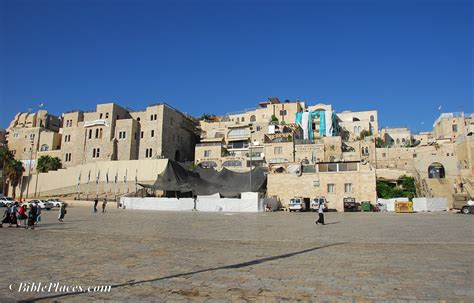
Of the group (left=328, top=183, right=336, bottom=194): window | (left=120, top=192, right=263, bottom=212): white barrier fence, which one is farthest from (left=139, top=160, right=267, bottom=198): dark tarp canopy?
(left=328, top=183, right=336, bottom=194): window

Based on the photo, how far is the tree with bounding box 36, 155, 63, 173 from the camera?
6988 centimetres

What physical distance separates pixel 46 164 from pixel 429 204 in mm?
68336

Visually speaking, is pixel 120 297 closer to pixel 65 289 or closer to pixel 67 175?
pixel 65 289

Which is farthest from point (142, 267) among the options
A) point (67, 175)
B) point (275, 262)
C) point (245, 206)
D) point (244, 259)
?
point (67, 175)

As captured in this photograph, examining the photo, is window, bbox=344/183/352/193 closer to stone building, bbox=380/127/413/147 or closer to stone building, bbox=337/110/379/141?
stone building, bbox=337/110/379/141

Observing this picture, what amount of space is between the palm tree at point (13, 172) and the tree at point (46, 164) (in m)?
3.15

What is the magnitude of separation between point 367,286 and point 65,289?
17.5 ft

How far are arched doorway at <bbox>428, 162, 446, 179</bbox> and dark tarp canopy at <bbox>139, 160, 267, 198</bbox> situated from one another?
25.3m

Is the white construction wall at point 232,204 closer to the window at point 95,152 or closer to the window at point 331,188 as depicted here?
the window at point 331,188

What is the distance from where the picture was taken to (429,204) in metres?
36.4

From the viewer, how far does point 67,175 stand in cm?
6219

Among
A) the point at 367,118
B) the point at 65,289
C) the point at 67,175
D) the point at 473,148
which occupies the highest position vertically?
the point at 367,118

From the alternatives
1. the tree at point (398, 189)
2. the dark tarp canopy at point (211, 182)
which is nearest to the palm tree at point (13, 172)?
the dark tarp canopy at point (211, 182)

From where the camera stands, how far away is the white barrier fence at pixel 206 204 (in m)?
35.4
